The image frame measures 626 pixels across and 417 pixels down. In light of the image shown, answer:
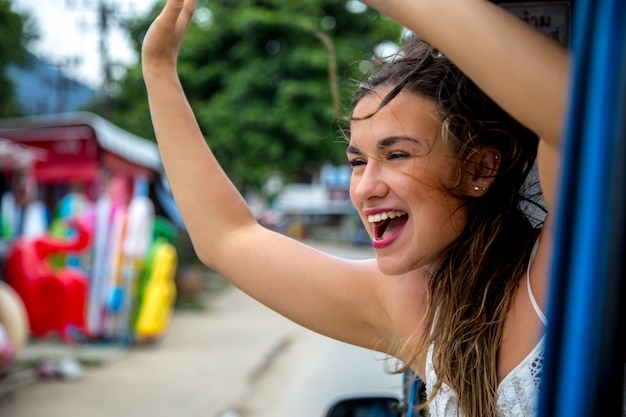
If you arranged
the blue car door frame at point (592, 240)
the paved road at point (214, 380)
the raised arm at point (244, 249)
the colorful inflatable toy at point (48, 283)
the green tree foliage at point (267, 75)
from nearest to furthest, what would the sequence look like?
the blue car door frame at point (592, 240)
the raised arm at point (244, 249)
the paved road at point (214, 380)
the colorful inflatable toy at point (48, 283)
the green tree foliage at point (267, 75)

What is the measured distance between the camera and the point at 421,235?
3.48ft

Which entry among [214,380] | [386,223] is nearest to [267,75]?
[214,380]

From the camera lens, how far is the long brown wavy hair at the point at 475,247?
1058 mm

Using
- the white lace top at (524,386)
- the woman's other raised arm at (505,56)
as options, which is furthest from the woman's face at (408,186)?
the woman's other raised arm at (505,56)

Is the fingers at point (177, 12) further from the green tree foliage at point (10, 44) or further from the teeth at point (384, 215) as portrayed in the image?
the green tree foliage at point (10, 44)

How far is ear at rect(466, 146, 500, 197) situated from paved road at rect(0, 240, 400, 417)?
11.0 ft

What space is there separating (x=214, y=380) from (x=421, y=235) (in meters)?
5.80

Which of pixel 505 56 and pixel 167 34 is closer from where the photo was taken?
pixel 505 56

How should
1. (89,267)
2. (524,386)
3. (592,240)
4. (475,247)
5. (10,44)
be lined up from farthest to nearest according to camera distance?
1. (10,44)
2. (89,267)
3. (475,247)
4. (524,386)
5. (592,240)

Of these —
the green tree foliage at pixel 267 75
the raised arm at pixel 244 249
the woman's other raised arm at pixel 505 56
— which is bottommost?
the raised arm at pixel 244 249

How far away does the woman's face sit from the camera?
1.06 m

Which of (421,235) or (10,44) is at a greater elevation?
(10,44)

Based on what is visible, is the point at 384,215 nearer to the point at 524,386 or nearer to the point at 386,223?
the point at 386,223

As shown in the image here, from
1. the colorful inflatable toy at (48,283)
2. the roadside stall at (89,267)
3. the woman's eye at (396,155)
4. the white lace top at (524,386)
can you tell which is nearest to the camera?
the white lace top at (524,386)
